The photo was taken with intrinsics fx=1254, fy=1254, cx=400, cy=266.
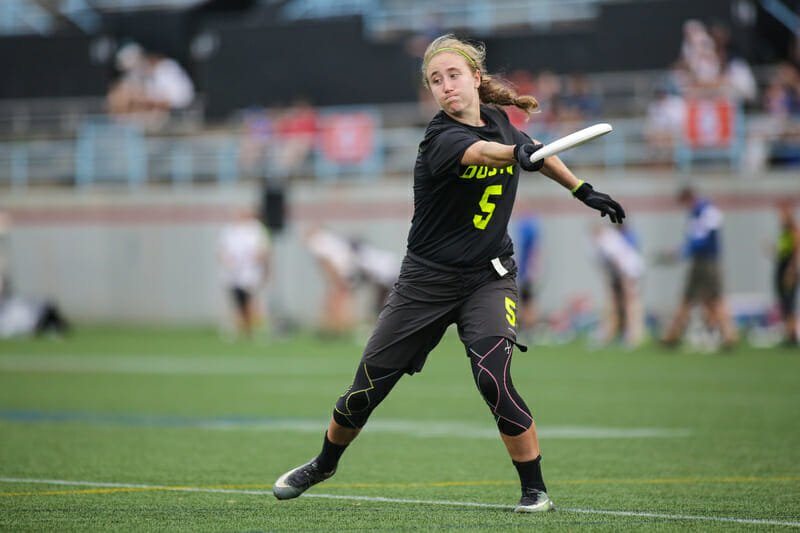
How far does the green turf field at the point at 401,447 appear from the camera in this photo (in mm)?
5953

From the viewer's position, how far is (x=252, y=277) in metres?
23.2

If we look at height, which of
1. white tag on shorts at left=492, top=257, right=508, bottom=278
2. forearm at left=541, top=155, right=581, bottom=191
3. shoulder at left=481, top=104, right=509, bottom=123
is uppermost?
shoulder at left=481, top=104, right=509, bottom=123

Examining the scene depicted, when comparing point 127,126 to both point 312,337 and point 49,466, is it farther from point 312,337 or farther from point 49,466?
point 49,466

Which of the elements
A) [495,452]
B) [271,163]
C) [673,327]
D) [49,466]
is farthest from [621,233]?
[49,466]

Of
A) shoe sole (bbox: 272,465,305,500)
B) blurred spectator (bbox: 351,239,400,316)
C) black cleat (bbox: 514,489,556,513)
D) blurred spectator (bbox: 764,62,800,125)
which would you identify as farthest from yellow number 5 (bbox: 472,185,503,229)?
blurred spectator (bbox: 764,62,800,125)

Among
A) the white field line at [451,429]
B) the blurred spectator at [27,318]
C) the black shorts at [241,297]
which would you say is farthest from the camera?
the blurred spectator at [27,318]

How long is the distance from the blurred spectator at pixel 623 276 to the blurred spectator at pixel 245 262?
21.3ft

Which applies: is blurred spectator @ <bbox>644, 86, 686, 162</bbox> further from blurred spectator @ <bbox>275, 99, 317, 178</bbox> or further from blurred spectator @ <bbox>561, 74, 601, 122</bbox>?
blurred spectator @ <bbox>275, 99, 317, 178</bbox>

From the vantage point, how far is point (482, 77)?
6.25 metres

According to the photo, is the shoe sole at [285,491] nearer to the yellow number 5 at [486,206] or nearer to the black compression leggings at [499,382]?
the black compression leggings at [499,382]

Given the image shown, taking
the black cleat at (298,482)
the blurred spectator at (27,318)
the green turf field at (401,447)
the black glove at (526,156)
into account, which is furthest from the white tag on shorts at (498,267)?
the blurred spectator at (27,318)

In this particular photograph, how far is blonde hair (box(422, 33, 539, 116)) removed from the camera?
6046 mm

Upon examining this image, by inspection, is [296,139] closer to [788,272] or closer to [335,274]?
[335,274]

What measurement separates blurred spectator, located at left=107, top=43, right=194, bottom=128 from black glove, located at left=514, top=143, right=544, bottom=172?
26093mm
